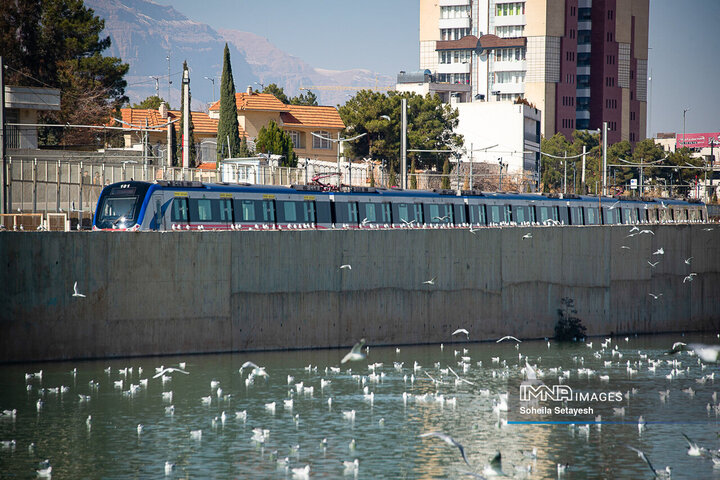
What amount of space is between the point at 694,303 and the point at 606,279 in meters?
5.46

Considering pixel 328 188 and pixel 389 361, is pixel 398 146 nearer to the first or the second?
pixel 328 188

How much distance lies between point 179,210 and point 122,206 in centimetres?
220

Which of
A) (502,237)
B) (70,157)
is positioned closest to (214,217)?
(502,237)

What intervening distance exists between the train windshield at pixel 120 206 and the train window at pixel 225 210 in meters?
3.56

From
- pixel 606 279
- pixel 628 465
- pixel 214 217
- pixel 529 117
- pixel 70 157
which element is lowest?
pixel 628 465

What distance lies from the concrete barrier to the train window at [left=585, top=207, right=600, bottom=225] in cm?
1183

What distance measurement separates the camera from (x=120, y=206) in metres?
37.4

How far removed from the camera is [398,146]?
97750 millimetres

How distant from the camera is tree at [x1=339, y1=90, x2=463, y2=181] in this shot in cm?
9650

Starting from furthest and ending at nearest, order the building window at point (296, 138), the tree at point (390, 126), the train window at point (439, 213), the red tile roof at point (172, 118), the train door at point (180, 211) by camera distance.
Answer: the building window at point (296, 138), the tree at point (390, 126), the red tile roof at point (172, 118), the train window at point (439, 213), the train door at point (180, 211)

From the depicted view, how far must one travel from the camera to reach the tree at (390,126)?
96500 millimetres

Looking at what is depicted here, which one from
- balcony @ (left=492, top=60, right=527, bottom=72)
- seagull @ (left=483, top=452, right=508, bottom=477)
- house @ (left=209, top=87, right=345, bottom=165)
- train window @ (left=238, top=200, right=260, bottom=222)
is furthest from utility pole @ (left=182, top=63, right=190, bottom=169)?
balcony @ (left=492, top=60, right=527, bottom=72)

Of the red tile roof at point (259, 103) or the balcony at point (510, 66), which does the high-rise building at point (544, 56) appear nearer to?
the balcony at point (510, 66)

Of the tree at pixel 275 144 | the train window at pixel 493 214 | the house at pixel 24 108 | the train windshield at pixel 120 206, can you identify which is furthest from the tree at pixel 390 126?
the train windshield at pixel 120 206
